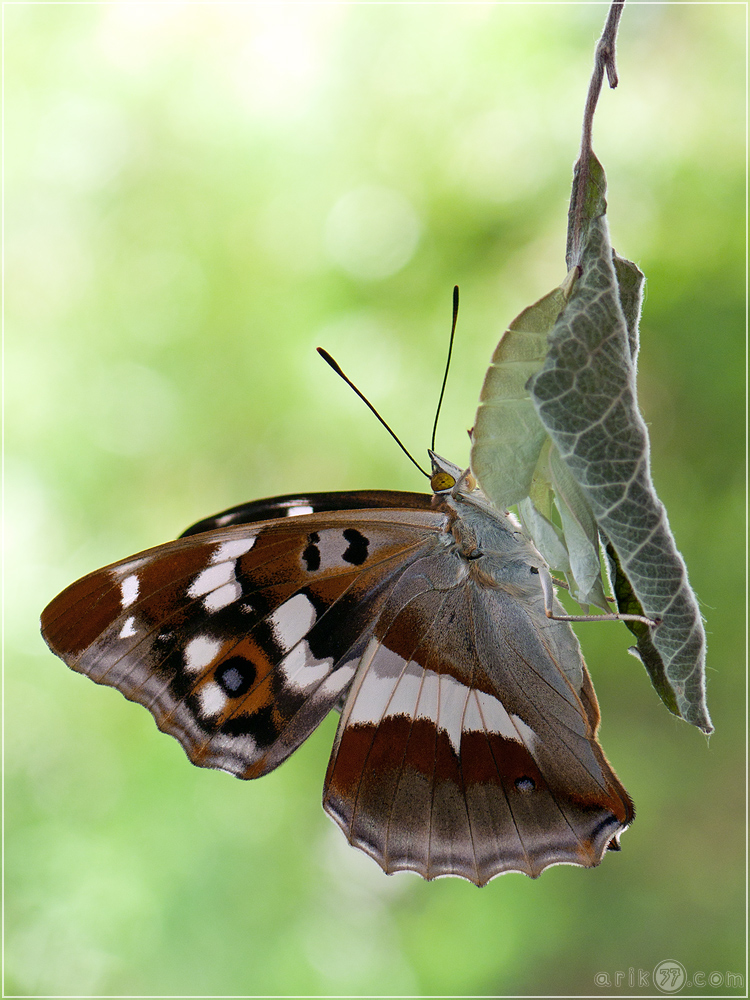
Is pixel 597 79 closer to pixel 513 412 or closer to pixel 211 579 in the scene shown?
pixel 513 412

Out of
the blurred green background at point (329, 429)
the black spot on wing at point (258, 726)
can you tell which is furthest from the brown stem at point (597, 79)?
the blurred green background at point (329, 429)

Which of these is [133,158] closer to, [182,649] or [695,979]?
[182,649]

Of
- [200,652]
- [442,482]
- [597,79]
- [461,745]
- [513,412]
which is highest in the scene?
[597,79]

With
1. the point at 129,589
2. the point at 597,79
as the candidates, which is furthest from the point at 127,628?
the point at 597,79

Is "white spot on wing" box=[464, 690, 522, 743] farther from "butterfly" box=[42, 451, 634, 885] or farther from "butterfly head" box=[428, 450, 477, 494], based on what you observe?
"butterfly head" box=[428, 450, 477, 494]

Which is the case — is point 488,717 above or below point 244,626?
below

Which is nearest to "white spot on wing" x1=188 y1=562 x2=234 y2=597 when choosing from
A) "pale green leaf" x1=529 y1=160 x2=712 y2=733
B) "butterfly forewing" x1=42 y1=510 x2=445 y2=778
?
"butterfly forewing" x1=42 y1=510 x2=445 y2=778

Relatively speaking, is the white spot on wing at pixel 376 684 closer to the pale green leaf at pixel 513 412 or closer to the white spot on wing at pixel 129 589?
the white spot on wing at pixel 129 589
